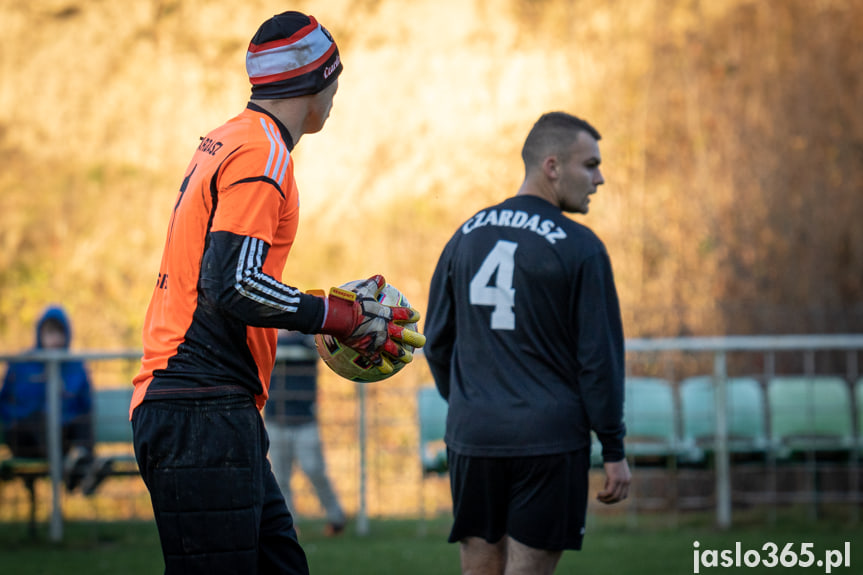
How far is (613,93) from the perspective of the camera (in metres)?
Result: 12.3

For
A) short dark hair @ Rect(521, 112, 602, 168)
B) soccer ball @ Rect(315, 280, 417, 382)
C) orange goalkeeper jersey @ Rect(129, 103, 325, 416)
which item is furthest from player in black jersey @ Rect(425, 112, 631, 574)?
orange goalkeeper jersey @ Rect(129, 103, 325, 416)

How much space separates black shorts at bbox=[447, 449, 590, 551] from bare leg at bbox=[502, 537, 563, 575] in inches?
1.1

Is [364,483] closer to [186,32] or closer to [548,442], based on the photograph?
[548,442]

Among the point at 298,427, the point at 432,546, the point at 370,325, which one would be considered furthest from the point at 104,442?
the point at 370,325

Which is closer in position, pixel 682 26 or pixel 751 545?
pixel 751 545

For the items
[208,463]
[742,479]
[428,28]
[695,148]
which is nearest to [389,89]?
[428,28]

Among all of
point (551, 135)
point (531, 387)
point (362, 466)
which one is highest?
point (551, 135)

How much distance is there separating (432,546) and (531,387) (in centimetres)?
405

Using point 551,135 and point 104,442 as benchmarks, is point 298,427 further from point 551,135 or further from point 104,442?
point 551,135

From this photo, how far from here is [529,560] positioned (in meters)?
3.63

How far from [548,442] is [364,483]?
4.29m

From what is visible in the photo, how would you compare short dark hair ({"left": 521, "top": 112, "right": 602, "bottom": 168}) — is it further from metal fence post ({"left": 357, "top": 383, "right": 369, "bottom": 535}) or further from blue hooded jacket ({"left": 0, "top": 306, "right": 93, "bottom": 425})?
blue hooded jacket ({"left": 0, "top": 306, "right": 93, "bottom": 425})

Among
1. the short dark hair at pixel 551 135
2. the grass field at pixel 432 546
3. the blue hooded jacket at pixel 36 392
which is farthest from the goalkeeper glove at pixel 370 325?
the blue hooded jacket at pixel 36 392

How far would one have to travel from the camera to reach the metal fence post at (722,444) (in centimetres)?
765
